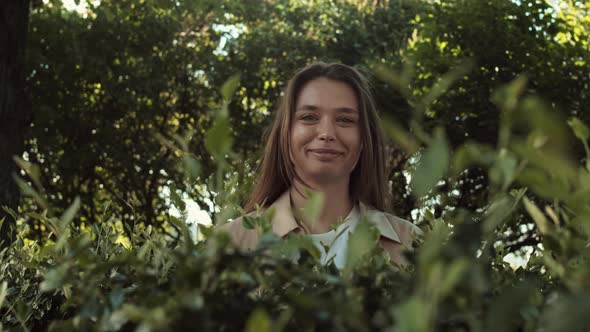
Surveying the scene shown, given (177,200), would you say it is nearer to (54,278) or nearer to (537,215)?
(54,278)

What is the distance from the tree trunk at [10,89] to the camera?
461cm

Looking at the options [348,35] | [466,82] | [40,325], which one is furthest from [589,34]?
[40,325]

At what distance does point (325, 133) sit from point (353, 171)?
1.61 ft

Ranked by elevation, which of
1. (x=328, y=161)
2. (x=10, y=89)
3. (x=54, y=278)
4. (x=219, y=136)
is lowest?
(x=328, y=161)

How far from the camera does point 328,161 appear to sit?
8.32 ft

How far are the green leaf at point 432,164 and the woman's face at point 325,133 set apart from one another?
6.02 feet

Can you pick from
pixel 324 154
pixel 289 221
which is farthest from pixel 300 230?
pixel 324 154

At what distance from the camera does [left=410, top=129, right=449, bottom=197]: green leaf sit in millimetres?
607

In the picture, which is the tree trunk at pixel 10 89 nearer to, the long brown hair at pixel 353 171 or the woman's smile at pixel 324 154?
the long brown hair at pixel 353 171

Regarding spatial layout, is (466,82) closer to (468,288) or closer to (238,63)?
(238,63)

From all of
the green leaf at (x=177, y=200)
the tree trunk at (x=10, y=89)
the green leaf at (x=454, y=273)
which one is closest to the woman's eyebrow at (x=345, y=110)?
the green leaf at (x=177, y=200)

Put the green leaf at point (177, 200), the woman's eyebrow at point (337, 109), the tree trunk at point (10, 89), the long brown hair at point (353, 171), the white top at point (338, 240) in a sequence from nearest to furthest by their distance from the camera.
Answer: the green leaf at point (177, 200) < the white top at point (338, 240) < the woman's eyebrow at point (337, 109) < the long brown hair at point (353, 171) < the tree trunk at point (10, 89)

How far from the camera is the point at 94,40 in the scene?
26.4 ft

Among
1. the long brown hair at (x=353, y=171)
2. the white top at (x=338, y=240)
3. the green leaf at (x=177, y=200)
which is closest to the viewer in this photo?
the green leaf at (x=177, y=200)
